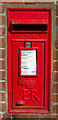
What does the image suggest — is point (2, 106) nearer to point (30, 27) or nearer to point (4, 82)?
point (4, 82)

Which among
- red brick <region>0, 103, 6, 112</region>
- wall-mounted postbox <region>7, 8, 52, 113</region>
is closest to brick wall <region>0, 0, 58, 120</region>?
red brick <region>0, 103, 6, 112</region>

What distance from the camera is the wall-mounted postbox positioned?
6.13ft

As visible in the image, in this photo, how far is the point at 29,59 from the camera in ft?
6.23

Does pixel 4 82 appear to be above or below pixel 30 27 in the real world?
below

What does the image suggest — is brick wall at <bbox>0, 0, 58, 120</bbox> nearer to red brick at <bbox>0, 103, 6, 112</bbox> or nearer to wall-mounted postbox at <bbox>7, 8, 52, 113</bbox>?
red brick at <bbox>0, 103, 6, 112</bbox>

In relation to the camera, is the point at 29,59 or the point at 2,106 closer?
the point at 29,59

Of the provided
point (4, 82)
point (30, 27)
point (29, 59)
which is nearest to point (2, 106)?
point (4, 82)

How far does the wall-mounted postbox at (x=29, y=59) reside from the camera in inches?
73.6

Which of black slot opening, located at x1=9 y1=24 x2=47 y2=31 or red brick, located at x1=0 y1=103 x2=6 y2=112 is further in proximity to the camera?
red brick, located at x1=0 y1=103 x2=6 y2=112

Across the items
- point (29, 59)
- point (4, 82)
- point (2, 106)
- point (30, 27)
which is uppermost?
point (30, 27)

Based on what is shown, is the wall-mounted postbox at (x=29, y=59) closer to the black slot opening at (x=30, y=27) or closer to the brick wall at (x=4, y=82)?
the black slot opening at (x=30, y=27)

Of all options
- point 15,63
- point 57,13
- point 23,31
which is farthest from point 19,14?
point 15,63

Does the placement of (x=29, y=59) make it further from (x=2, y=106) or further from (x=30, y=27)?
(x=2, y=106)

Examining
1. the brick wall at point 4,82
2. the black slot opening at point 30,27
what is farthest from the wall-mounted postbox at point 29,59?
the brick wall at point 4,82
